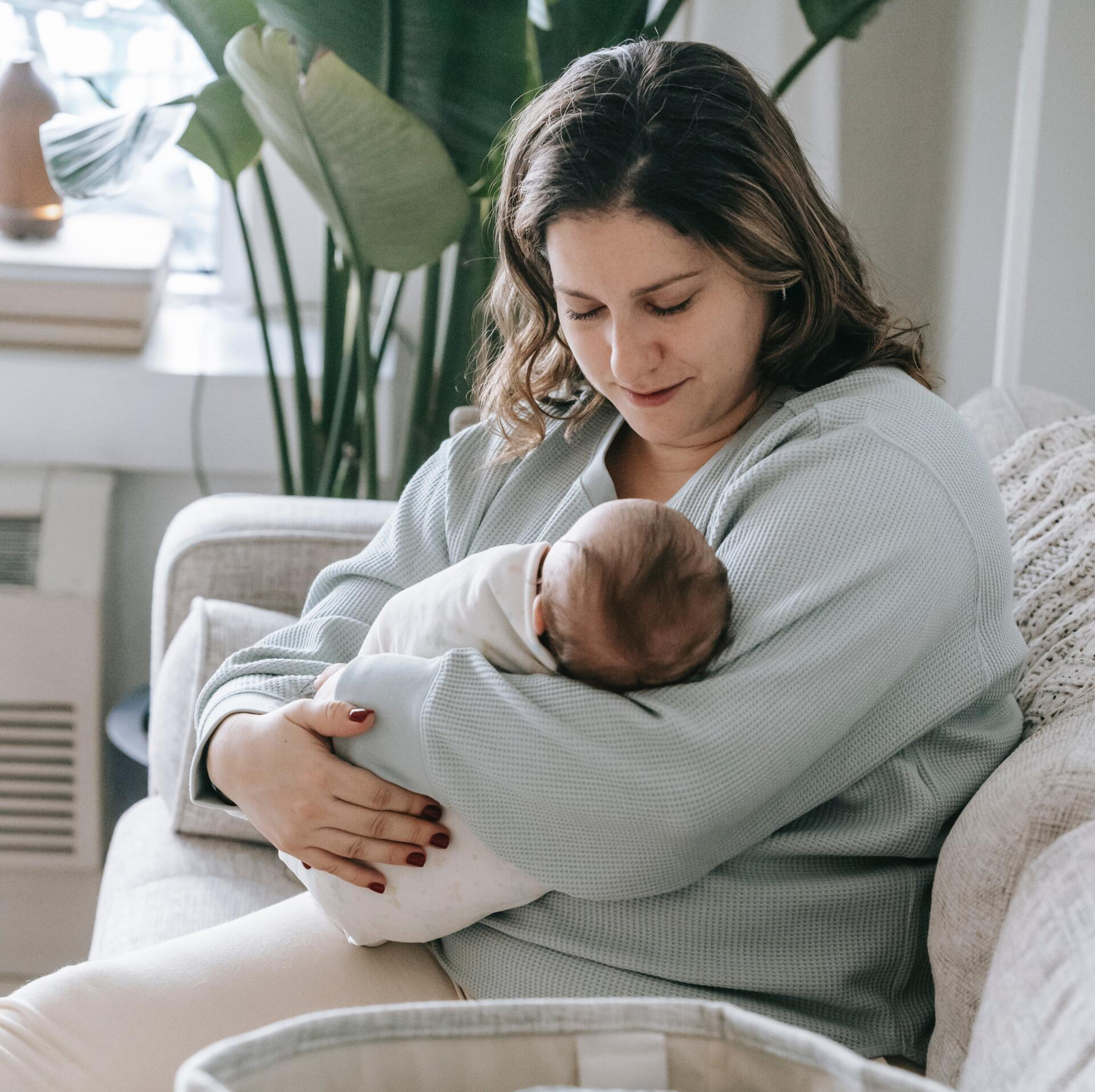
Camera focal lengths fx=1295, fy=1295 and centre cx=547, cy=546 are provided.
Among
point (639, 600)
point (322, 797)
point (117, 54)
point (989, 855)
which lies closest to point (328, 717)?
point (322, 797)

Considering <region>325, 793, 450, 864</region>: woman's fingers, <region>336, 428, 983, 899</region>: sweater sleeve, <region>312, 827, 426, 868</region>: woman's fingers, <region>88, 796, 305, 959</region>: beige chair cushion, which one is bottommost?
<region>88, 796, 305, 959</region>: beige chair cushion


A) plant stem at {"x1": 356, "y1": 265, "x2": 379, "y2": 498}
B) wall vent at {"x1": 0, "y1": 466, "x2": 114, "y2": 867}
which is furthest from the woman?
wall vent at {"x1": 0, "y1": 466, "x2": 114, "y2": 867}

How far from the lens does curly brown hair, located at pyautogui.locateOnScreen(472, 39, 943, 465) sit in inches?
40.4

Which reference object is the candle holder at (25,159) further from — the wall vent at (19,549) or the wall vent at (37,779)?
the wall vent at (37,779)

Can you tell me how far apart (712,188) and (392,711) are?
0.48 metres

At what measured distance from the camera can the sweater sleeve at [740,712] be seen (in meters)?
0.89

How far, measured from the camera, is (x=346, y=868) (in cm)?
102

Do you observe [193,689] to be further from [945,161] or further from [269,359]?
[945,161]

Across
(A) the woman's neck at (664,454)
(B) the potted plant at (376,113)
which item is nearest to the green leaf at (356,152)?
(B) the potted plant at (376,113)

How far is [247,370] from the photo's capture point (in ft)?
7.20

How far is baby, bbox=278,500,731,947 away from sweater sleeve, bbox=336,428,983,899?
0.08ft

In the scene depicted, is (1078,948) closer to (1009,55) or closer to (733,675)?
(733,675)

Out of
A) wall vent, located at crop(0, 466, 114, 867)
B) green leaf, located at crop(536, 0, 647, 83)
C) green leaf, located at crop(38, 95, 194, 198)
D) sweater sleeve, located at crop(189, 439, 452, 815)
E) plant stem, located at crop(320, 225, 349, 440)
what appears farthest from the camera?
wall vent, located at crop(0, 466, 114, 867)

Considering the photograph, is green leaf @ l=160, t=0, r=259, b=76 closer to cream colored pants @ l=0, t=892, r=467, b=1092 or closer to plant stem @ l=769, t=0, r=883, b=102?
plant stem @ l=769, t=0, r=883, b=102
